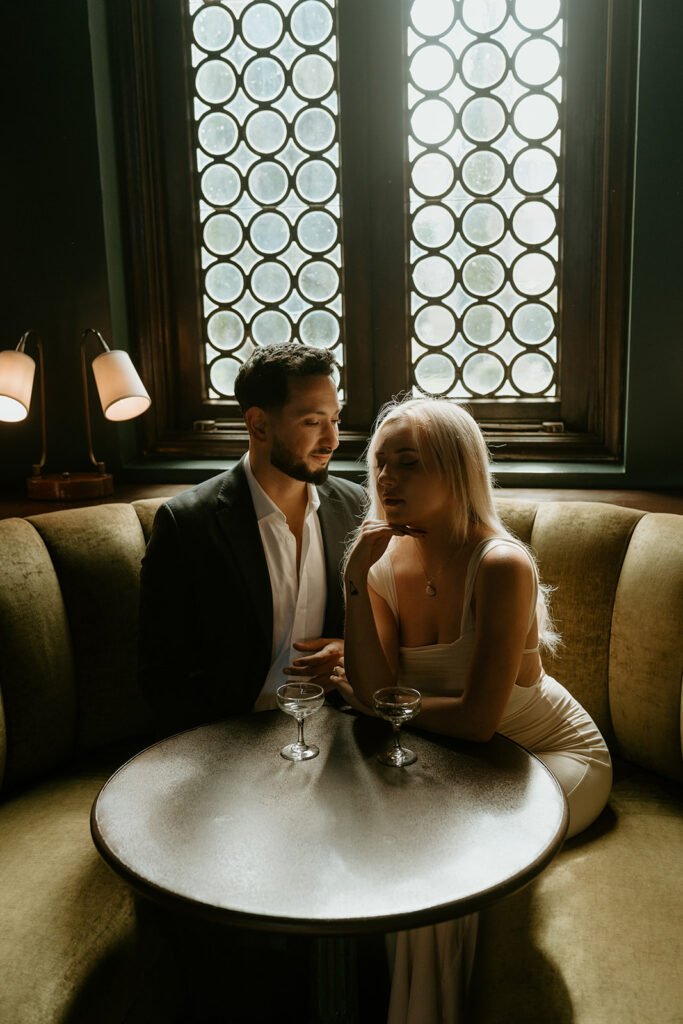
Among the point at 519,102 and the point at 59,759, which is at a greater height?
the point at 519,102

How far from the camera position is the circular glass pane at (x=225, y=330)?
308 cm

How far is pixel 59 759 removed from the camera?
84.3 inches

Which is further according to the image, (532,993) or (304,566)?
(304,566)

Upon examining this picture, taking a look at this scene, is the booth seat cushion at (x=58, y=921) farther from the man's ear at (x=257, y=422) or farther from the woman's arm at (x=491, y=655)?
the man's ear at (x=257, y=422)

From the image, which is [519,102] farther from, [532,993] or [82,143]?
[532,993]

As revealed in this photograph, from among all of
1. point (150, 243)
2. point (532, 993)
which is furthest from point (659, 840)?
point (150, 243)

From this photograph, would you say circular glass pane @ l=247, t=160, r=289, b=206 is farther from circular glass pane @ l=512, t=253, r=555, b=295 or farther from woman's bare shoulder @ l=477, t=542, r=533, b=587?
woman's bare shoulder @ l=477, t=542, r=533, b=587

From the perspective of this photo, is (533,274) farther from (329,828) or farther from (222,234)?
(329,828)

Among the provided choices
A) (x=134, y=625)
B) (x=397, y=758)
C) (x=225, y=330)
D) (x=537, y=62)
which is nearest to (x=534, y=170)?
(x=537, y=62)

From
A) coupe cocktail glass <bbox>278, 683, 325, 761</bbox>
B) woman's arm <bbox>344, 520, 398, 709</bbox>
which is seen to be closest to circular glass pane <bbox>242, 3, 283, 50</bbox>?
woman's arm <bbox>344, 520, 398, 709</bbox>

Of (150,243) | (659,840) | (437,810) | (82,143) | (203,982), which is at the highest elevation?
(82,143)

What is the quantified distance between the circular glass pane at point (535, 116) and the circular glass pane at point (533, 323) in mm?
591

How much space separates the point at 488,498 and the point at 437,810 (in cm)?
80

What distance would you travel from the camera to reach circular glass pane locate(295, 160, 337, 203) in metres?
2.91
